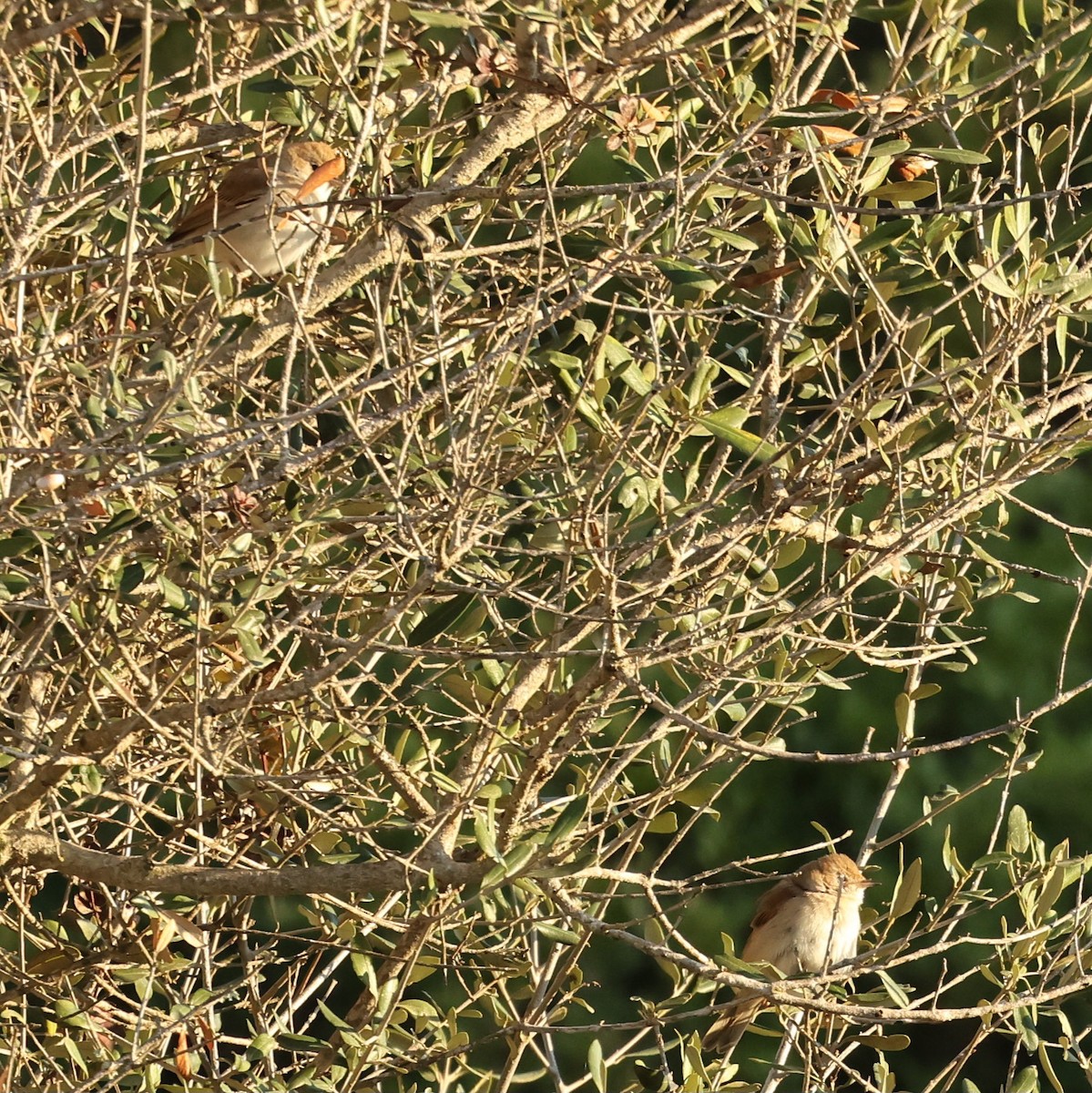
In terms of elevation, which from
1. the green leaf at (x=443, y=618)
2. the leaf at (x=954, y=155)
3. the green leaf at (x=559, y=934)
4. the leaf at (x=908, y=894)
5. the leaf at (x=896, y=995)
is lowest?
the leaf at (x=908, y=894)

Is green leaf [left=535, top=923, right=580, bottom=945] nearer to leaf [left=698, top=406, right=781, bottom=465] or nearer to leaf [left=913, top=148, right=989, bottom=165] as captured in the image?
leaf [left=698, top=406, right=781, bottom=465]

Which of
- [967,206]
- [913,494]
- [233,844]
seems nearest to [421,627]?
[233,844]

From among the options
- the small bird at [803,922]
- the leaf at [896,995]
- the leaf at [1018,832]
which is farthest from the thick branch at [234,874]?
the small bird at [803,922]

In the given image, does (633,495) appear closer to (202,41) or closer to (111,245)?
(202,41)

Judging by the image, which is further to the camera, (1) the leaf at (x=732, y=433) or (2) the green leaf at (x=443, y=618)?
(2) the green leaf at (x=443, y=618)

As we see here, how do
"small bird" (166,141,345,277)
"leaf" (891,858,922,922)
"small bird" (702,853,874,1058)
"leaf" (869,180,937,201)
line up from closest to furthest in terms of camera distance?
"leaf" (869,180,937,201)
"leaf" (891,858,922,922)
"small bird" (166,141,345,277)
"small bird" (702,853,874,1058)

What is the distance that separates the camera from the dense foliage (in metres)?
1.91

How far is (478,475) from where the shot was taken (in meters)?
1.90

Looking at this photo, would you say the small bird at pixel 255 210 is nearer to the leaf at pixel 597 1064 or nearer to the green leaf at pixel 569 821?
the green leaf at pixel 569 821

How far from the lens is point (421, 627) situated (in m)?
Result: 2.42

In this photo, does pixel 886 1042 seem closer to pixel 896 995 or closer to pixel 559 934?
pixel 896 995

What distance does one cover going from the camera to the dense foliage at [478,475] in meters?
1.91

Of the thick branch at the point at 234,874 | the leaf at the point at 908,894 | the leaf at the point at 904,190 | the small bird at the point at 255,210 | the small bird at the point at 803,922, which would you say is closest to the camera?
the thick branch at the point at 234,874

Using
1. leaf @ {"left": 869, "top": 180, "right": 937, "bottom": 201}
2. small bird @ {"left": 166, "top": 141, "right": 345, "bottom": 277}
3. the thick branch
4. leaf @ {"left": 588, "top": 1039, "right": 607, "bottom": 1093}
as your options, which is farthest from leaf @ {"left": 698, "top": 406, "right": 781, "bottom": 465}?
leaf @ {"left": 588, "top": 1039, "right": 607, "bottom": 1093}
